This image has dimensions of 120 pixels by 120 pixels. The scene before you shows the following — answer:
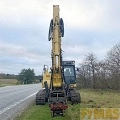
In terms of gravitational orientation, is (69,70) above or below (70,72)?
above

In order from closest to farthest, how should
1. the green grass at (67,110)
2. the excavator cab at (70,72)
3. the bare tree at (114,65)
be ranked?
the green grass at (67,110), the excavator cab at (70,72), the bare tree at (114,65)

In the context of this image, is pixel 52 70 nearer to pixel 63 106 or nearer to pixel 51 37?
pixel 51 37

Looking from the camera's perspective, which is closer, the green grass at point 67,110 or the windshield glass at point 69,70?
the green grass at point 67,110

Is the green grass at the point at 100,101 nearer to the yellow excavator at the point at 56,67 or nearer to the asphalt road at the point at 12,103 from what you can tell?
the yellow excavator at the point at 56,67

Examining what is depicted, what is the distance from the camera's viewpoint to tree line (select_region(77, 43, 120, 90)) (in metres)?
51.0

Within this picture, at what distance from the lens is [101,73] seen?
5450 cm

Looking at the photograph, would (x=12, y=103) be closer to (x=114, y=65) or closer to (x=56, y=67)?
(x=56, y=67)

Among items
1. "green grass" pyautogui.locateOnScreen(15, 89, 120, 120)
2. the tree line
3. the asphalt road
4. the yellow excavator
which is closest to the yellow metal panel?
the yellow excavator

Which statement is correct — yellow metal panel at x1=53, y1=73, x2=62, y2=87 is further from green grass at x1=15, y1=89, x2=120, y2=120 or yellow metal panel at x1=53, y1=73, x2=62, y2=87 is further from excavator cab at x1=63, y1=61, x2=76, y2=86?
excavator cab at x1=63, y1=61, x2=76, y2=86

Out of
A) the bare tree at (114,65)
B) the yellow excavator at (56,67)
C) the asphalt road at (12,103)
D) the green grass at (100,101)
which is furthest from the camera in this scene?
the bare tree at (114,65)

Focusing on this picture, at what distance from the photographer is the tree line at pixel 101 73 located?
51031 millimetres

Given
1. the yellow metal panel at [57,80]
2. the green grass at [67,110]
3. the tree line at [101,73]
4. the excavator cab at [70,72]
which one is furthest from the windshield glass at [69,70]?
the tree line at [101,73]

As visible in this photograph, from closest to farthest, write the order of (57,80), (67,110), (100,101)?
1. (67,110)
2. (57,80)
3. (100,101)

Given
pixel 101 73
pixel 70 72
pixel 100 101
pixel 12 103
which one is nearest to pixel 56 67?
pixel 70 72
